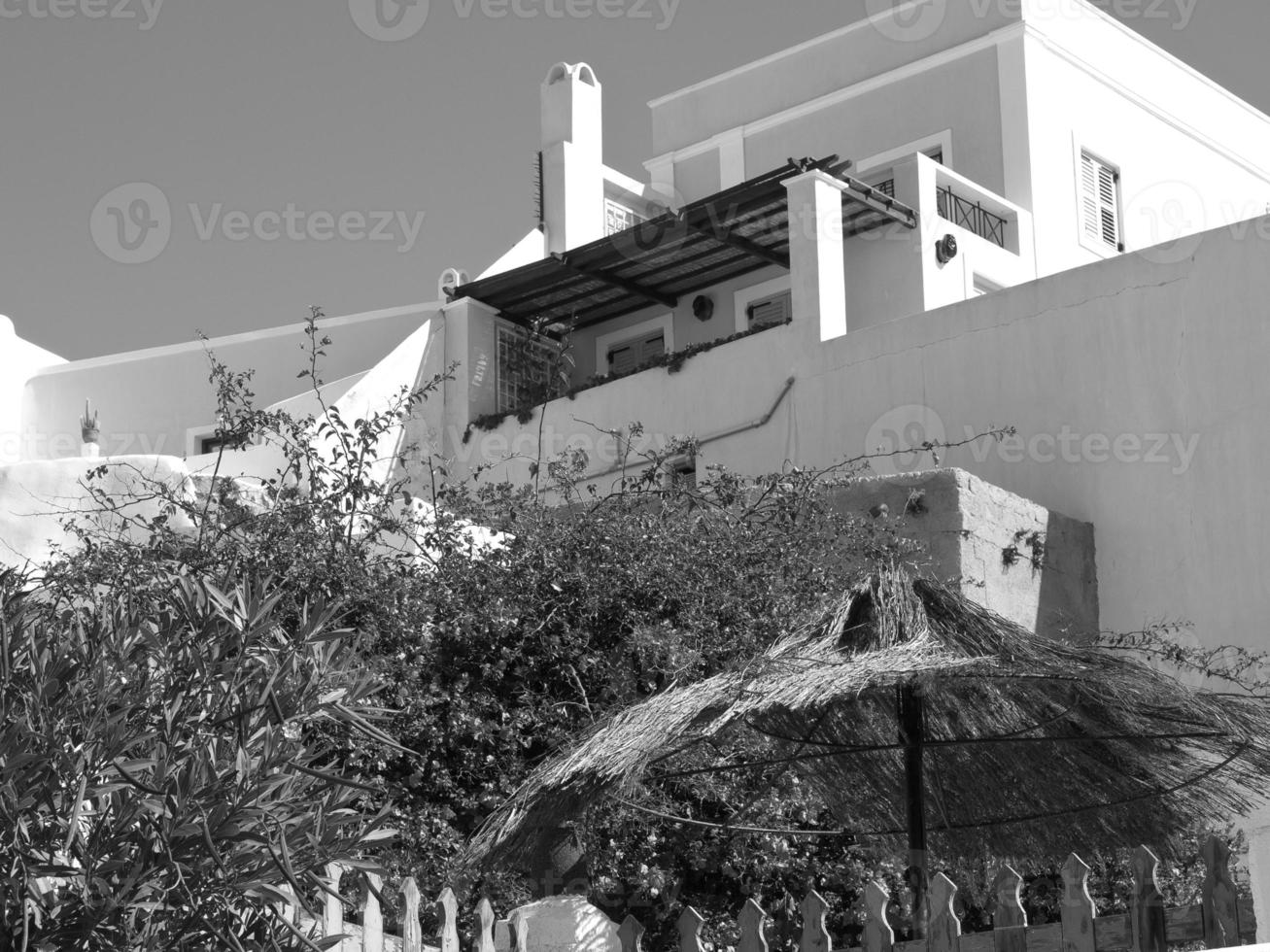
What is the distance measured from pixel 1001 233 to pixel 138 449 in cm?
1218

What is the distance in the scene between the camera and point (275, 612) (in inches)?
409

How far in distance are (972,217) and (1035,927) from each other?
57.1 ft

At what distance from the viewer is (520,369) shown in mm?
23672

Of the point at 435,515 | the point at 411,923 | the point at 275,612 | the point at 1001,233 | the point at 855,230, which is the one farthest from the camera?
the point at 1001,233

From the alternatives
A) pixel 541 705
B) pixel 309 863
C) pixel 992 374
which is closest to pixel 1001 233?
pixel 992 374

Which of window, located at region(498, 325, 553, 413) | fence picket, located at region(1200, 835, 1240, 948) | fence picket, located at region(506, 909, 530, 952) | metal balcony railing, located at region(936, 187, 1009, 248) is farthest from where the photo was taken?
window, located at region(498, 325, 553, 413)

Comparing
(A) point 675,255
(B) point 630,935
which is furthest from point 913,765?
(A) point 675,255

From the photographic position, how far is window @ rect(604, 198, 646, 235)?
25.7 m

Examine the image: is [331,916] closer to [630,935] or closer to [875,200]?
[630,935]

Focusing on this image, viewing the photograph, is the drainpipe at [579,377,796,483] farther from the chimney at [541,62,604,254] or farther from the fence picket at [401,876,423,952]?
the fence picket at [401,876,423,952]

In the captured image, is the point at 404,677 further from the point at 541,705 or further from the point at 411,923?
the point at 411,923

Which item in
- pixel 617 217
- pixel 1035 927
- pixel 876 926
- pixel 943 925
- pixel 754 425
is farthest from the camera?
pixel 617 217

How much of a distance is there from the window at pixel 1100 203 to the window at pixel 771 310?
4.26 meters

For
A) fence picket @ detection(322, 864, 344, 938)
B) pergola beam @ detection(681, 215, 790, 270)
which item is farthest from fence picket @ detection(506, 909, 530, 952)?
pergola beam @ detection(681, 215, 790, 270)
